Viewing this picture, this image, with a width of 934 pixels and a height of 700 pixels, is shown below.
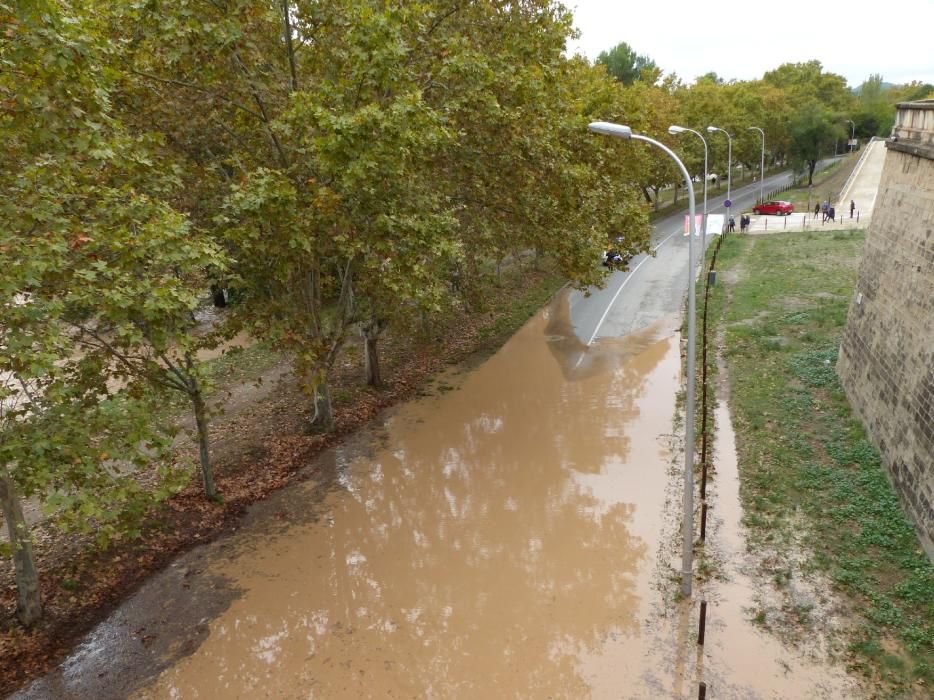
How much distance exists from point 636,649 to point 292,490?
8496 millimetres

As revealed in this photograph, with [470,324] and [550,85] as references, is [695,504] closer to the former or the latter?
[550,85]

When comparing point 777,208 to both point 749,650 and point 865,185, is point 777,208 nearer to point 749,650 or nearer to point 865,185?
point 865,185

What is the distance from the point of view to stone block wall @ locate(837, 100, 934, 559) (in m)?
11.9

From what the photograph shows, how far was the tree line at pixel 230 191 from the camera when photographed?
29.2 ft

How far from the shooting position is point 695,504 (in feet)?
43.3

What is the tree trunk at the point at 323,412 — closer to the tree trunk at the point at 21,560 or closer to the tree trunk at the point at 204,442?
the tree trunk at the point at 204,442

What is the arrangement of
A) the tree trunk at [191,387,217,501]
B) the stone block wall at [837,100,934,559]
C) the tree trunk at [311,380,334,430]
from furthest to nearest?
the tree trunk at [311,380,334,430] < the tree trunk at [191,387,217,501] < the stone block wall at [837,100,934,559]

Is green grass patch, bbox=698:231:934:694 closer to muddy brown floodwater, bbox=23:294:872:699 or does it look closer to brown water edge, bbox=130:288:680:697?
muddy brown floodwater, bbox=23:294:872:699

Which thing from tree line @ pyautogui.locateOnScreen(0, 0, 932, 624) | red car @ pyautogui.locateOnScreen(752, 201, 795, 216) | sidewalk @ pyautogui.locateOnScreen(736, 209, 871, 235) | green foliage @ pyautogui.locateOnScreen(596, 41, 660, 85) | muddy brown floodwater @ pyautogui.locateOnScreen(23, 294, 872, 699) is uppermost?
green foliage @ pyautogui.locateOnScreen(596, 41, 660, 85)

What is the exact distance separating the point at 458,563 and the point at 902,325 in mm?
10641

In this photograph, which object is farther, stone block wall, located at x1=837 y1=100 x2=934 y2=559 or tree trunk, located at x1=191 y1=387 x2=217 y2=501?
tree trunk, located at x1=191 y1=387 x2=217 y2=501

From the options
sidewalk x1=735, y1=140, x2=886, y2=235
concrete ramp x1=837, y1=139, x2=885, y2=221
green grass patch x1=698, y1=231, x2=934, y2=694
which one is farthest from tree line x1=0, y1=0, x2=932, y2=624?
concrete ramp x1=837, y1=139, x2=885, y2=221

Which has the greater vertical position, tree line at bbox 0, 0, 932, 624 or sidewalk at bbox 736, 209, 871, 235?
tree line at bbox 0, 0, 932, 624

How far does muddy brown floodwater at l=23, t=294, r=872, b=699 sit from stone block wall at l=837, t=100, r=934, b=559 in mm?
3304
